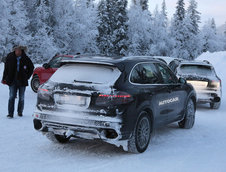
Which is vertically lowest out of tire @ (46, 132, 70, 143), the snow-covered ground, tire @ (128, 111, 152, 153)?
the snow-covered ground

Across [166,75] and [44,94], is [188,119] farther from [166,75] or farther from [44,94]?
[44,94]

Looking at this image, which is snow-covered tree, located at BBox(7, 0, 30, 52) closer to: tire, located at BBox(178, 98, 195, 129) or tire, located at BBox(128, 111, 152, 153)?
tire, located at BBox(178, 98, 195, 129)

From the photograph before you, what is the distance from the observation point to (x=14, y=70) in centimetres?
941

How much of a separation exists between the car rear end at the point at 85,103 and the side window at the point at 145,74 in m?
0.44

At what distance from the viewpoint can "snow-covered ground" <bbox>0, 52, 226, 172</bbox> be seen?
18.8 ft

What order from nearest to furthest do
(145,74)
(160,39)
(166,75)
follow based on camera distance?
(145,74)
(166,75)
(160,39)

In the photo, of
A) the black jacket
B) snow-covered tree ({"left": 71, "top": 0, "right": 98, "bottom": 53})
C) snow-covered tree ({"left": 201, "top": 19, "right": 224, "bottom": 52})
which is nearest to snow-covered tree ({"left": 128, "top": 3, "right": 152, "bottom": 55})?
snow-covered tree ({"left": 71, "top": 0, "right": 98, "bottom": 53})

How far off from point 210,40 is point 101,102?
89846 mm

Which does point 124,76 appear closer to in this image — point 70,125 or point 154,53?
point 70,125

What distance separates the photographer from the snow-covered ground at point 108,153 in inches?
225

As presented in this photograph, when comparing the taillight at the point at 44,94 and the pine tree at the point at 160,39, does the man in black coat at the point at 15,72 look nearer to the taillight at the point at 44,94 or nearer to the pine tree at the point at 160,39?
the taillight at the point at 44,94

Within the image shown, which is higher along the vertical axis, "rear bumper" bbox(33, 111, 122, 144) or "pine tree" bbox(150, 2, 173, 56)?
"pine tree" bbox(150, 2, 173, 56)

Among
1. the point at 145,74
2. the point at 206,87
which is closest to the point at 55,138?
the point at 145,74

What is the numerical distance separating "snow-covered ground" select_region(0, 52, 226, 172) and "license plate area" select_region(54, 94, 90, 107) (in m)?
0.90
